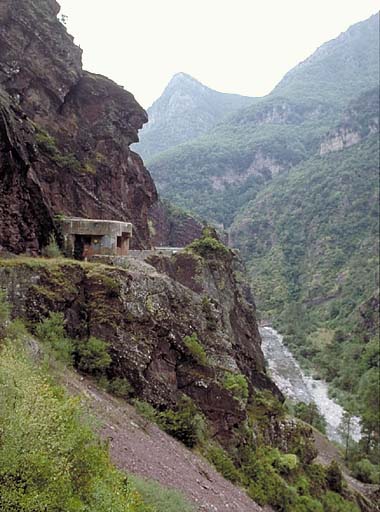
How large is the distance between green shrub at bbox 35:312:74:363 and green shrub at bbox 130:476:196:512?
5932 mm

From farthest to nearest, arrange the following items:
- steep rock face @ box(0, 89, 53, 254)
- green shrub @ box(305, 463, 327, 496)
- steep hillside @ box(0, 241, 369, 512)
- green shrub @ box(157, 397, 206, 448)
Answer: green shrub @ box(305, 463, 327, 496)
steep rock face @ box(0, 89, 53, 254)
green shrub @ box(157, 397, 206, 448)
steep hillside @ box(0, 241, 369, 512)

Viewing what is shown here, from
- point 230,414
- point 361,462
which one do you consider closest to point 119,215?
point 230,414

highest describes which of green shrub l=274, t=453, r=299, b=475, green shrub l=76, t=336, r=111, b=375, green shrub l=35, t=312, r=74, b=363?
Result: green shrub l=35, t=312, r=74, b=363

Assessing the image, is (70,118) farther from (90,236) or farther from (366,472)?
(366,472)

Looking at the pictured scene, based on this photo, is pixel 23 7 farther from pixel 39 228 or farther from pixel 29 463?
pixel 29 463

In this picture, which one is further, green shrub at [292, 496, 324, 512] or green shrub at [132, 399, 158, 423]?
green shrub at [292, 496, 324, 512]

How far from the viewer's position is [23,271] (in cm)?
1897

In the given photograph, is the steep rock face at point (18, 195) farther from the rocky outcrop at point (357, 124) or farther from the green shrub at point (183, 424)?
the rocky outcrop at point (357, 124)

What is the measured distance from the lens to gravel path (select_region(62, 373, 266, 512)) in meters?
14.8

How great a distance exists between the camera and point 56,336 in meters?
18.2

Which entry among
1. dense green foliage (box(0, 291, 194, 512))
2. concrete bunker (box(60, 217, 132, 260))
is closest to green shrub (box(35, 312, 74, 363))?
dense green foliage (box(0, 291, 194, 512))

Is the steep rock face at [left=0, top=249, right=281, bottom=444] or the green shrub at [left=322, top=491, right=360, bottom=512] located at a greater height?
the steep rock face at [left=0, top=249, right=281, bottom=444]

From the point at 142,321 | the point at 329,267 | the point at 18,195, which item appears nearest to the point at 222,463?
the point at 142,321

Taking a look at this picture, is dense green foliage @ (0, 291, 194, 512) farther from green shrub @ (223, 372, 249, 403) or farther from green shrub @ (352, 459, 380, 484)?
green shrub @ (352, 459, 380, 484)
